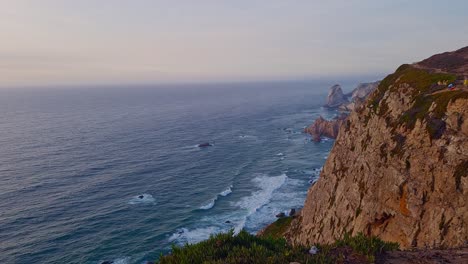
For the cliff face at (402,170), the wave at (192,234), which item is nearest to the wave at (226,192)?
the wave at (192,234)

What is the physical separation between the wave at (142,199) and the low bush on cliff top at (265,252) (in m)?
56.7

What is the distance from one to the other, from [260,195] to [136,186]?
29.0m

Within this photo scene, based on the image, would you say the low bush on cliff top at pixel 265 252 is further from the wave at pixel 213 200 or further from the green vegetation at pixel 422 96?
the wave at pixel 213 200

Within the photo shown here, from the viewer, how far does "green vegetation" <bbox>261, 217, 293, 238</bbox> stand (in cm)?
5516

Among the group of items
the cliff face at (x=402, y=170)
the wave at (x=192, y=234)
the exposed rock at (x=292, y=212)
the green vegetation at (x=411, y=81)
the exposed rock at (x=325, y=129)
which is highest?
the green vegetation at (x=411, y=81)

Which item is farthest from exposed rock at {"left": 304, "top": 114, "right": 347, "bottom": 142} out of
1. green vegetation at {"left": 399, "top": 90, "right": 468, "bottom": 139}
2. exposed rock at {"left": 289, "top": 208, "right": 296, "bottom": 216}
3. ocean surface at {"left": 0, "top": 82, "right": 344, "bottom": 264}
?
green vegetation at {"left": 399, "top": 90, "right": 468, "bottom": 139}

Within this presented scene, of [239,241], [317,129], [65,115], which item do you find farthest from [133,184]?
[65,115]

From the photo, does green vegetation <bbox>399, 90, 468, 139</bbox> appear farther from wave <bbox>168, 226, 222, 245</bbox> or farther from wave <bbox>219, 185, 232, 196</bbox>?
wave <bbox>219, 185, 232, 196</bbox>

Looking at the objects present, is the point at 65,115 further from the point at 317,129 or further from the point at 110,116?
the point at 317,129

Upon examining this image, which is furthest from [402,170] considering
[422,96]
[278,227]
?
[278,227]

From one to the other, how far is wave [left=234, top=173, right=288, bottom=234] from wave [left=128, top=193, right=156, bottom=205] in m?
18.2

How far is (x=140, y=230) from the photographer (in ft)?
193

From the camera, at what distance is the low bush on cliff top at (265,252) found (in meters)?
13.8

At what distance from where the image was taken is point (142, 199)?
70.1 meters
